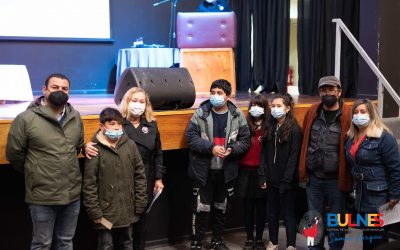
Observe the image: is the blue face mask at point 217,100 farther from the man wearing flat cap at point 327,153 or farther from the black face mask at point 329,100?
the black face mask at point 329,100

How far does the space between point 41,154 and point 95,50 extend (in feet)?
15.3

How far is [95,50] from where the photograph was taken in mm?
7438

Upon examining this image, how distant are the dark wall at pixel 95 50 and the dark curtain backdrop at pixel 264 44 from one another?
3.96 feet

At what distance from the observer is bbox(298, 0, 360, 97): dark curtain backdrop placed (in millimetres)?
5895

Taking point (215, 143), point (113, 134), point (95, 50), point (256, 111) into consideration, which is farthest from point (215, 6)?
point (113, 134)

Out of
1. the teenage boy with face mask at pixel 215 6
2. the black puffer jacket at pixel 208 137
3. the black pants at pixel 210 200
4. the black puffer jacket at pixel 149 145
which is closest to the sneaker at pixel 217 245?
the black pants at pixel 210 200

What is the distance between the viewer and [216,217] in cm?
415

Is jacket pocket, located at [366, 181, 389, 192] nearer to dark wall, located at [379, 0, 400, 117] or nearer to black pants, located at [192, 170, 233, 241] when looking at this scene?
black pants, located at [192, 170, 233, 241]

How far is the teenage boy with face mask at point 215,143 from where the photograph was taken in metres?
3.90

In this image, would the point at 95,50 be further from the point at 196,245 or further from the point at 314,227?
the point at 314,227

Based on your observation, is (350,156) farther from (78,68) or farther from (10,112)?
(78,68)

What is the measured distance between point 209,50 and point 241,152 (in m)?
2.50

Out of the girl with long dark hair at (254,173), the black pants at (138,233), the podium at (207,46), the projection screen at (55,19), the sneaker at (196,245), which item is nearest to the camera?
the black pants at (138,233)

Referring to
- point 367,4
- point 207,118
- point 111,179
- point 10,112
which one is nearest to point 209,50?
point 367,4
